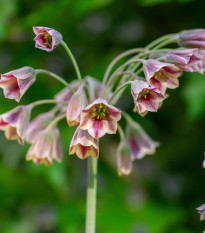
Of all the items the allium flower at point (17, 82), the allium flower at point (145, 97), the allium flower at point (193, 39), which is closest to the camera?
the allium flower at point (145, 97)

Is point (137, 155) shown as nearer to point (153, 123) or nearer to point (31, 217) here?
point (153, 123)

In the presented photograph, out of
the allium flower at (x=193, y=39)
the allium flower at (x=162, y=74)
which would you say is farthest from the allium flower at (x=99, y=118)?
the allium flower at (x=193, y=39)

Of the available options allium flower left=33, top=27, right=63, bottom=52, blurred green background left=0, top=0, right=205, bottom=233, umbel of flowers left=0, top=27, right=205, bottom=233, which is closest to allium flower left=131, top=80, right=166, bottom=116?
umbel of flowers left=0, top=27, right=205, bottom=233

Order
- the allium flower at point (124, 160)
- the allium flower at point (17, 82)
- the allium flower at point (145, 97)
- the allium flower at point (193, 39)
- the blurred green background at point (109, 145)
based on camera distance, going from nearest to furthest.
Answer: the allium flower at point (145, 97), the allium flower at point (17, 82), the allium flower at point (193, 39), the allium flower at point (124, 160), the blurred green background at point (109, 145)

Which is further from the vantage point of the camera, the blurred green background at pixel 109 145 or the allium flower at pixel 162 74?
the blurred green background at pixel 109 145

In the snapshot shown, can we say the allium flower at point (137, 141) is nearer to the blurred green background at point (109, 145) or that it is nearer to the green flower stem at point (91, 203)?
the green flower stem at point (91, 203)

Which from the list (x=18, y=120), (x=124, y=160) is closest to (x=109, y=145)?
(x=124, y=160)

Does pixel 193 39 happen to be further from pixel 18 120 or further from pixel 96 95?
pixel 18 120
